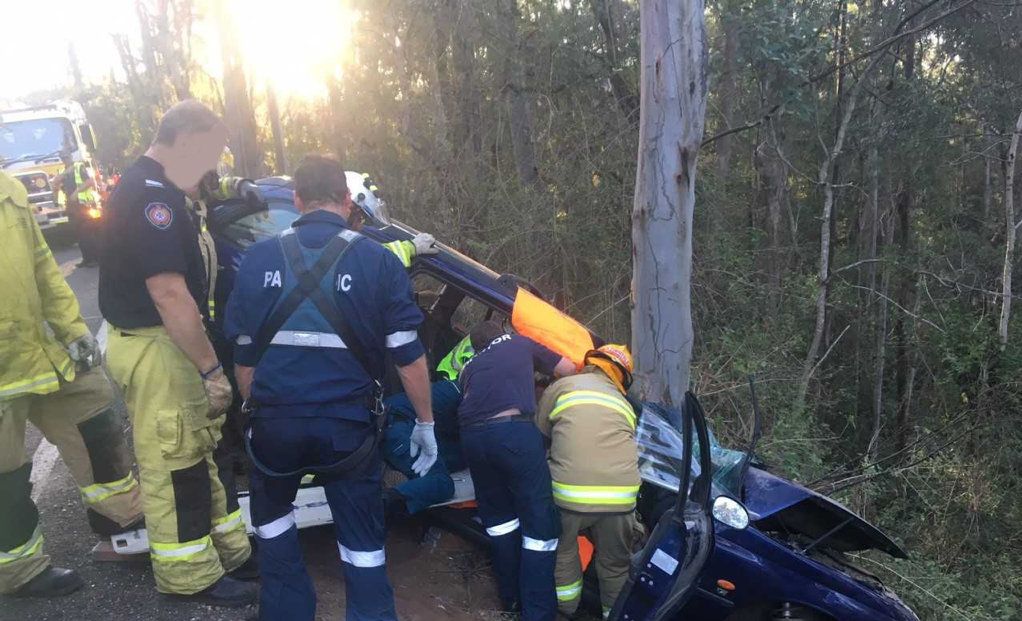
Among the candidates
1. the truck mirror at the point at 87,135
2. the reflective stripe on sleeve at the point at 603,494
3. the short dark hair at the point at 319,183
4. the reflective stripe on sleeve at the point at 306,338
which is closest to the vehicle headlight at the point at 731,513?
the reflective stripe on sleeve at the point at 603,494

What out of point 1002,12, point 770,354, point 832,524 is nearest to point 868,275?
point 1002,12

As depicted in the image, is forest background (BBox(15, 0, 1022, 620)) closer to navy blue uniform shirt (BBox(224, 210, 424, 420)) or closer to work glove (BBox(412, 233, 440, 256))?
work glove (BBox(412, 233, 440, 256))

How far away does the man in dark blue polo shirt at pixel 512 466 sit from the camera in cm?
310

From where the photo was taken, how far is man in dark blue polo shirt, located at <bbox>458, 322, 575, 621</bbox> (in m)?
3.10

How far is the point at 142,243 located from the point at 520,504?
1.88m

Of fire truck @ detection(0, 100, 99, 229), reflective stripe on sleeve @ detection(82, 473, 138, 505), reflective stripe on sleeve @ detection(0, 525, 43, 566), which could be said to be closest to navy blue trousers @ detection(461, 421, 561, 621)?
reflective stripe on sleeve @ detection(82, 473, 138, 505)

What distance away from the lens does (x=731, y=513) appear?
2895 mm

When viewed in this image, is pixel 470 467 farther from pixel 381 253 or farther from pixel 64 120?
pixel 64 120

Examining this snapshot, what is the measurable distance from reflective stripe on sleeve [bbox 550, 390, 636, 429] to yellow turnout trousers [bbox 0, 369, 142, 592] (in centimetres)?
197

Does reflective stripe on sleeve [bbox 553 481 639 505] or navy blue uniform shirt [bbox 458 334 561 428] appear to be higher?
navy blue uniform shirt [bbox 458 334 561 428]

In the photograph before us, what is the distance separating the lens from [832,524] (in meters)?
3.38

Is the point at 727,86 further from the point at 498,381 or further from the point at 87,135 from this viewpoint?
the point at 87,135

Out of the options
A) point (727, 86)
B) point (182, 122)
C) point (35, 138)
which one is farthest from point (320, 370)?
point (35, 138)

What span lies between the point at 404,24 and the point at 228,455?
25.3 ft
